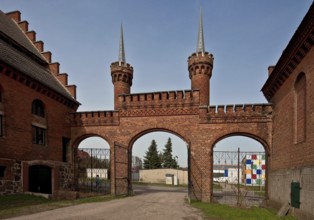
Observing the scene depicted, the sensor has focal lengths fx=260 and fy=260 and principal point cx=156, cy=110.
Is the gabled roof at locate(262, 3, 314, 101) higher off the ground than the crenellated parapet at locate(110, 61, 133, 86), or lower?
lower

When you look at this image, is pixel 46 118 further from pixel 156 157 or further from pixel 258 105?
pixel 156 157

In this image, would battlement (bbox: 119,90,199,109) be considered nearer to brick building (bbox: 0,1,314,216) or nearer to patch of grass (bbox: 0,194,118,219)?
brick building (bbox: 0,1,314,216)

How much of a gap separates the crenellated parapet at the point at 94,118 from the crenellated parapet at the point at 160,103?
742 mm

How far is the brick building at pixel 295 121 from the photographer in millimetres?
8703

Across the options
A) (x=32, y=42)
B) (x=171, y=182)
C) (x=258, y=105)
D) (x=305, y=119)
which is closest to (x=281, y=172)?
(x=305, y=119)

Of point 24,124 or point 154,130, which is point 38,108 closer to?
point 24,124

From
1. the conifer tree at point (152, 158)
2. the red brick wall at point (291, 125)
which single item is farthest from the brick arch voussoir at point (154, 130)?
the conifer tree at point (152, 158)

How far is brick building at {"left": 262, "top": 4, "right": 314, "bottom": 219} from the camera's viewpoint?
28.6 ft

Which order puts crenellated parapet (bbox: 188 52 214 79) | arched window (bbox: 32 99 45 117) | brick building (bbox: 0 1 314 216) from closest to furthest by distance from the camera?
brick building (bbox: 0 1 314 216), arched window (bbox: 32 99 45 117), crenellated parapet (bbox: 188 52 214 79)

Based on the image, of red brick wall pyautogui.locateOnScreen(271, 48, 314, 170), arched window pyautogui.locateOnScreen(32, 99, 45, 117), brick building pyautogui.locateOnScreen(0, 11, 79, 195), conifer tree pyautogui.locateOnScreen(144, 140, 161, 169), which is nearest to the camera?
red brick wall pyautogui.locateOnScreen(271, 48, 314, 170)

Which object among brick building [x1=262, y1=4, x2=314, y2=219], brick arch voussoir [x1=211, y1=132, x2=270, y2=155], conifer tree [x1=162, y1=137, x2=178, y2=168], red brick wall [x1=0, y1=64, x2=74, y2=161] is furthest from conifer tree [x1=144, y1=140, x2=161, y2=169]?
brick building [x1=262, y1=4, x2=314, y2=219]

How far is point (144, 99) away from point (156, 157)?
135 feet

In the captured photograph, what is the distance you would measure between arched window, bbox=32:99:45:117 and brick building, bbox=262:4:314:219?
13359mm

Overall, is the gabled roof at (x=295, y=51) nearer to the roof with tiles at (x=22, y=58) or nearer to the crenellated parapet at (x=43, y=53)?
the roof with tiles at (x=22, y=58)
